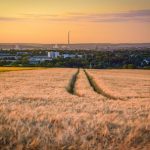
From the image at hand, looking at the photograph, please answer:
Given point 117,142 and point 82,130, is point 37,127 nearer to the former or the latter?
point 82,130

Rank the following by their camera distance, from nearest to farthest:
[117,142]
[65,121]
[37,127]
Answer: [117,142] → [37,127] → [65,121]

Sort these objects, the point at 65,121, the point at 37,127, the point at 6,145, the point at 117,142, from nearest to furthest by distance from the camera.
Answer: the point at 6,145, the point at 117,142, the point at 37,127, the point at 65,121

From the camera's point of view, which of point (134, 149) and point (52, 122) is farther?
point (52, 122)

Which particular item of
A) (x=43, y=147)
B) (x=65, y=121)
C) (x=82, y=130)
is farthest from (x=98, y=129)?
(x=43, y=147)

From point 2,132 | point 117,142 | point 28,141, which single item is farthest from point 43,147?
point 117,142

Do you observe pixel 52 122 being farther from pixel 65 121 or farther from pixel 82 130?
pixel 82 130

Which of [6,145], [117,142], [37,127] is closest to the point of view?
[6,145]

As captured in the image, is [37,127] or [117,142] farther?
[37,127]
